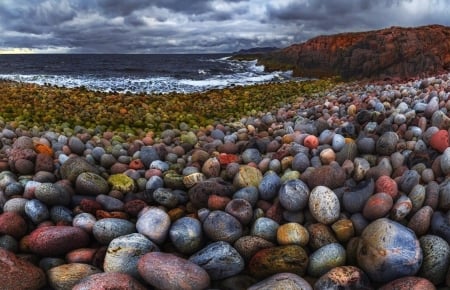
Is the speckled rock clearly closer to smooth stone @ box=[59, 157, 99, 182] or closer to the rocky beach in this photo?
the rocky beach

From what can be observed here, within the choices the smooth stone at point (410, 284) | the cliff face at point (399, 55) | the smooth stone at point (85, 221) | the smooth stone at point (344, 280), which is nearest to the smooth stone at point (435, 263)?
the smooth stone at point (410, 284)

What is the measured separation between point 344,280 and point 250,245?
2.18 feet

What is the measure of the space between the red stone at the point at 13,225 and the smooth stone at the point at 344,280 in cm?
212

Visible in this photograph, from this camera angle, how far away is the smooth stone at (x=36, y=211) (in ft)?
10.1

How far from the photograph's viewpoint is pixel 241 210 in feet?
9.91

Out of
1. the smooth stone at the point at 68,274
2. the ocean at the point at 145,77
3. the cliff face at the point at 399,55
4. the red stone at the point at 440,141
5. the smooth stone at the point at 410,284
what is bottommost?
the smooth stone at the point at 68,274

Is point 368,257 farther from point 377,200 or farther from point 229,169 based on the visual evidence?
point 229,169

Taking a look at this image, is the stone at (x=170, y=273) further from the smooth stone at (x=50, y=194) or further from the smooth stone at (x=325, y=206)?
the smooth stone at (x=50, y=194)

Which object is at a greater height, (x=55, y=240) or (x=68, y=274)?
(x=55, y=240)

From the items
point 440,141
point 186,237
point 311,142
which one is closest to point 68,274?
point 186,237

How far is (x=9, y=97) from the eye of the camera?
9.58 metres

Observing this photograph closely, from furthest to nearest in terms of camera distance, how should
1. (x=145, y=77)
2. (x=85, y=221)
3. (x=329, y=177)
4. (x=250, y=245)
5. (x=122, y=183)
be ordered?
(x=145, y=77)
(x=122, y=183)
(x=329, y=177)
(x=85, y=221)
(x=250, y=245)

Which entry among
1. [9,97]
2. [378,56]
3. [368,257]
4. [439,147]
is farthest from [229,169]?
[378,56]

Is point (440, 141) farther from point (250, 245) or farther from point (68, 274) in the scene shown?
point (68, 274)
